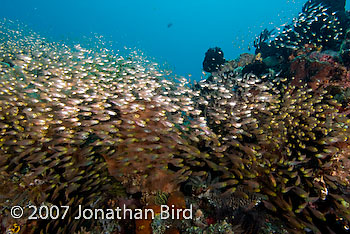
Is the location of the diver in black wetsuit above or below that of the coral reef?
above

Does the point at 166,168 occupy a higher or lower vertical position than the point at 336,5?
lower

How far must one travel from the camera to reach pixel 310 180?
467cm

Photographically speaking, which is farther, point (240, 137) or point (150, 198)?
point (240, 137)

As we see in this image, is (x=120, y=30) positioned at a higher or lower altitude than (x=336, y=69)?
higher

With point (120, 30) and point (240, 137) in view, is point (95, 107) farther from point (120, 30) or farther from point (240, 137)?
point (120, 30)

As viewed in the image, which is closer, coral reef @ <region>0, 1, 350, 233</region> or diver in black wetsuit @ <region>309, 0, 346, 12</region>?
coral reef @ <region>0, 1, 350, 233</region>

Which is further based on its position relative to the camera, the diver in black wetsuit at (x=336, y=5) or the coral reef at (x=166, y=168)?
the diver in black wetsuit at (x=336, y=5)

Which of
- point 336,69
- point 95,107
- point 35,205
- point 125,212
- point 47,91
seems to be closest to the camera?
point 35,205

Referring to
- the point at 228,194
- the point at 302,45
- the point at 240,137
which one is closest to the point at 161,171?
the point at 228,194

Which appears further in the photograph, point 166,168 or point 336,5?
point 336,5

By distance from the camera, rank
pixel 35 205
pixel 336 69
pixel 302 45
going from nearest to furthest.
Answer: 1. pixel 35 205
2. pixel 336 69
3. pixel 302 45

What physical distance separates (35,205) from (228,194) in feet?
13.6

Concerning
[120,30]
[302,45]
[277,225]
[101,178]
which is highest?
[120,30]

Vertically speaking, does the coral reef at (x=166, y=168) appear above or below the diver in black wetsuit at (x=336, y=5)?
below
